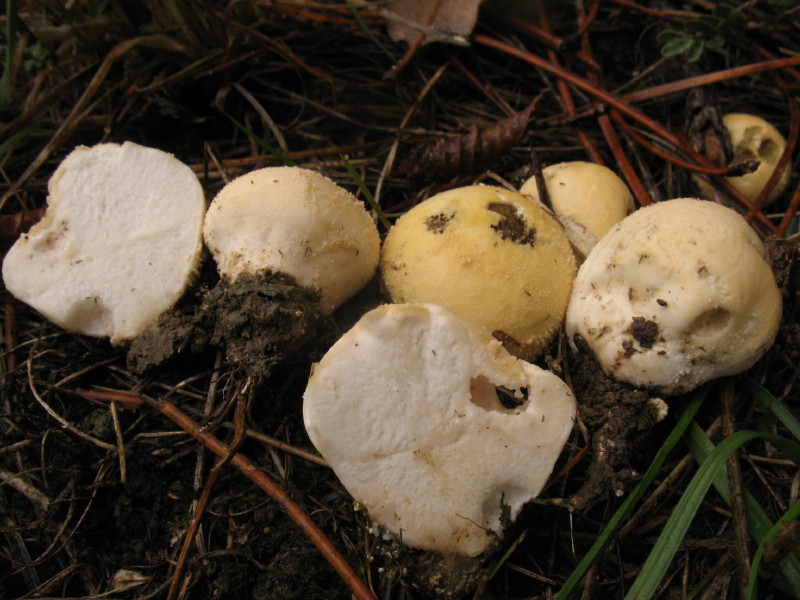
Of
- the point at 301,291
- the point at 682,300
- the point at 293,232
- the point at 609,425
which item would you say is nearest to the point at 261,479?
the point at 301,291

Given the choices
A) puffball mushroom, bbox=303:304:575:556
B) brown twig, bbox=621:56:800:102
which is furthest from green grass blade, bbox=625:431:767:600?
brown twig, bbox=621:56:800:102

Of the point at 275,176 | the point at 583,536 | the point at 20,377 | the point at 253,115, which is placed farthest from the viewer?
the point at 253,115

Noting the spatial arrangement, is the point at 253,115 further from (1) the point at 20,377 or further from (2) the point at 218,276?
(1) the point at 20,377

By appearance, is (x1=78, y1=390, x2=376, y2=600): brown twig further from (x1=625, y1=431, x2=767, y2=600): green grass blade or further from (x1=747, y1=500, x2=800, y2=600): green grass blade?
(x1=747, y1=500, x2=800, y2=600): green grass blade

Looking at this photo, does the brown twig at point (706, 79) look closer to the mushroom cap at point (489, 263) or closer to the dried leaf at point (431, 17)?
the dried leaf at point (431, 17)

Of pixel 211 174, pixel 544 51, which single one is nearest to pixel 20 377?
pixel 211 174

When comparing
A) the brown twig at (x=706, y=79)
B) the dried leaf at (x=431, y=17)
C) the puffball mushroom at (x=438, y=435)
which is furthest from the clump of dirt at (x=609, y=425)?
the dried leaf at (x=431, y=17)
